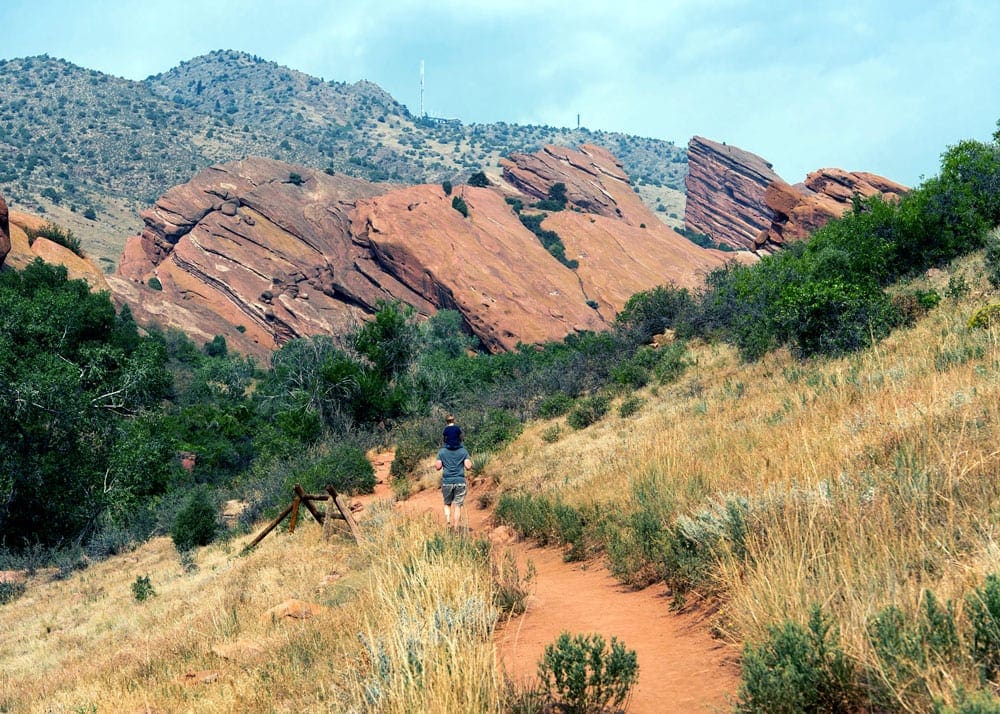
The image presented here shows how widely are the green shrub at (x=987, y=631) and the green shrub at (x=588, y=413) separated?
49.1ft

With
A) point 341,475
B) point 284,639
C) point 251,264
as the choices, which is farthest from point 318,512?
point 251,264

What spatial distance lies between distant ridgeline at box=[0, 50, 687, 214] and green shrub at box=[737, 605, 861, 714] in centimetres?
8193

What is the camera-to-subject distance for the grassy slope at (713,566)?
3.62m

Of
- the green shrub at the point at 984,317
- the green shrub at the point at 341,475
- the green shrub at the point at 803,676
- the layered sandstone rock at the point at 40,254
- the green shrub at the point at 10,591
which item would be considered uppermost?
the layered sandstone rock at the point at 40,254

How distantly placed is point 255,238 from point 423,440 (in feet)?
164

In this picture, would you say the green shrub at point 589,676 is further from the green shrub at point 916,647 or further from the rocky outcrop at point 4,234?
the rocky outcrop at point 4,234

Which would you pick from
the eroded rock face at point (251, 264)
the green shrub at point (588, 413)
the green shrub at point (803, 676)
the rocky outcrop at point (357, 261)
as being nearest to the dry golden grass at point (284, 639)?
the green shrub at point (803, 676)

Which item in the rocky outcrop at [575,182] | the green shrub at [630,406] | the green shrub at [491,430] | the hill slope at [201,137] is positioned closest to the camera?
the green shrub at [630,406]

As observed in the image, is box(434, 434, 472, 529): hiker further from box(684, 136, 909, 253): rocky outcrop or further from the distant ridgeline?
box(684, 136, 909, 253): rocky outcrop

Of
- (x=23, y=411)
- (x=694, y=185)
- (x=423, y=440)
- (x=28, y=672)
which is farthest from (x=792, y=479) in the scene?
(x=694, y=185)

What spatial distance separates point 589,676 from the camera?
388 cm

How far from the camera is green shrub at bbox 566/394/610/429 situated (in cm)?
1803

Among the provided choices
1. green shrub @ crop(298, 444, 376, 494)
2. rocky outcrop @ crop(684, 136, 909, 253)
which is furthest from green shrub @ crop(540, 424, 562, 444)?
rocky outcrop @ crop(684, 136, 909, 253)

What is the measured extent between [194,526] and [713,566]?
1624 cm
